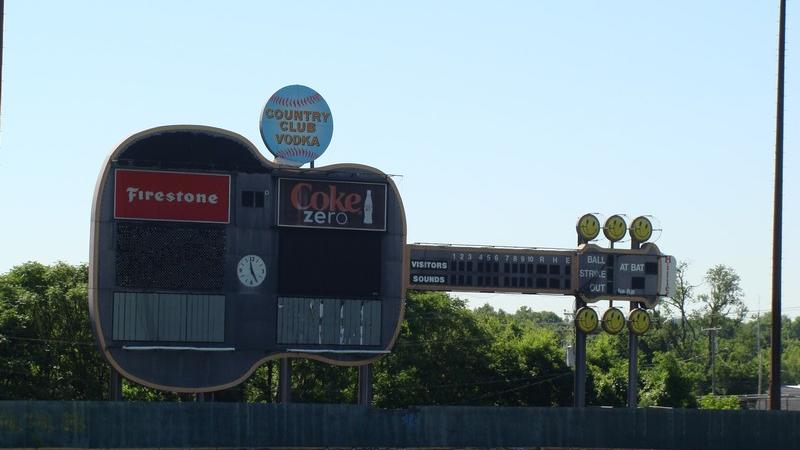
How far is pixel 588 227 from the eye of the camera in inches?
2438

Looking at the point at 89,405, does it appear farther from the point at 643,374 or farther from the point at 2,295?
the point at 643,374

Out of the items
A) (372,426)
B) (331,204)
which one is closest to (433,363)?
(372,426)

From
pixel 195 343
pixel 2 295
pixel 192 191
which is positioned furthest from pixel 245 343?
pixel 2 295

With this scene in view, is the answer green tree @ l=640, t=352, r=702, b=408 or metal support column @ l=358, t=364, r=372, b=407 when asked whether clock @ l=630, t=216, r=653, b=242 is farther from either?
green tree @ l=640, t=352, r=702, b=408

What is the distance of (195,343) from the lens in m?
54.2

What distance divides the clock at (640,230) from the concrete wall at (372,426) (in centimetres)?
769

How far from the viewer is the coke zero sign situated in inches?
2190

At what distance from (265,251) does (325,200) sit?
3.24 m

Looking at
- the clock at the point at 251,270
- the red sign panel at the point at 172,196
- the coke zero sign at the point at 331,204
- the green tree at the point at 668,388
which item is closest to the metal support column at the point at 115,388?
the clock at the point at 251,270

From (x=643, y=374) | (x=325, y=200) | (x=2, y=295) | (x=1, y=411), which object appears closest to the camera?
(x=1, y=411)

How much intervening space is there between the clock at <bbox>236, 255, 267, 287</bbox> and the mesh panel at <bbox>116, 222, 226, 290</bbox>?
28.3 inches

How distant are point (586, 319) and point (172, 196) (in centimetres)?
1945

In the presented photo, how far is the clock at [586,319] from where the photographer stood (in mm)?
61719

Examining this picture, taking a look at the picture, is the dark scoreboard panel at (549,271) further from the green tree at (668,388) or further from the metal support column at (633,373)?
the green tree at (668,388)
